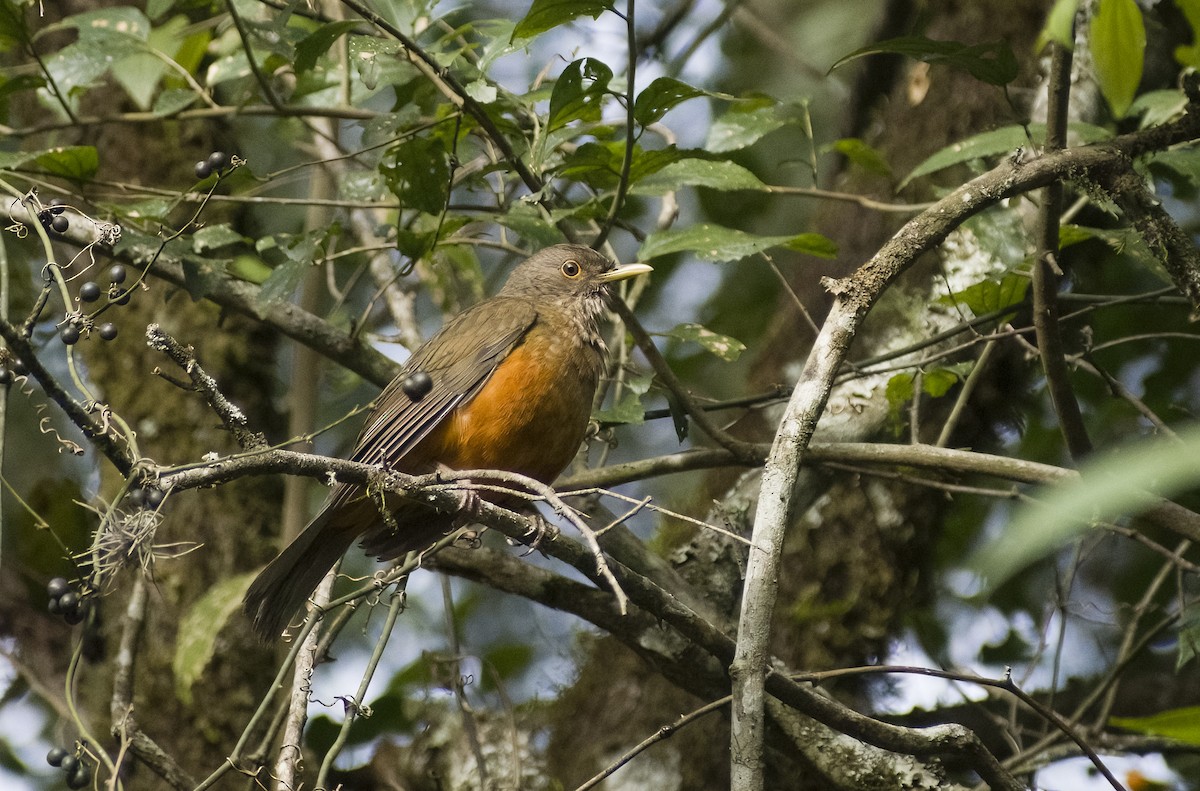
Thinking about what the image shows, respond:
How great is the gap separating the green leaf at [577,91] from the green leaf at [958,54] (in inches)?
27.7

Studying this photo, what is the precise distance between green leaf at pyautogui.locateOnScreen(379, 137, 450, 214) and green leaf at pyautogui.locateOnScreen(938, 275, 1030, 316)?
1797 millimetres

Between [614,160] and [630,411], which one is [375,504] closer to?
[630,411]

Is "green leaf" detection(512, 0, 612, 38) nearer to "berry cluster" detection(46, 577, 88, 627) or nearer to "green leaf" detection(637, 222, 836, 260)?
"green leaf" detection(637, 222, 836, 260)

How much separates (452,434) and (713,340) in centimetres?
103

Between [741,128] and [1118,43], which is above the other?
[741,128]

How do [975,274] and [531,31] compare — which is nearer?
[531,31]

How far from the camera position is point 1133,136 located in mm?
3641

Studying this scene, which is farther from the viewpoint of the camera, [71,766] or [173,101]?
[173,101]

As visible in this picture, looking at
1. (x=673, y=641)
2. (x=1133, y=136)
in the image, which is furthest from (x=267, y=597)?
(x=1133, y=136)

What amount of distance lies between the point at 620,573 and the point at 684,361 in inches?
Answer: 148

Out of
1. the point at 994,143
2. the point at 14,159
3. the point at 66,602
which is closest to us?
the point at 66,602

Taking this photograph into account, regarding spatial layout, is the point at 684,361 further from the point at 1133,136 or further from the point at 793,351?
the point at 1133,136

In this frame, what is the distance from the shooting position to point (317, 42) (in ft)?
12.2

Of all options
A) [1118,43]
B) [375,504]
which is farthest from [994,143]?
[1118,43]
